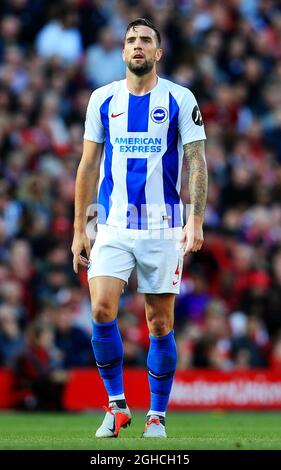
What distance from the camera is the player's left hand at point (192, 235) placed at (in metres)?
7.89

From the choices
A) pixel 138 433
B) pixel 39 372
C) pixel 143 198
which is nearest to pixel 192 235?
pixel 143 198

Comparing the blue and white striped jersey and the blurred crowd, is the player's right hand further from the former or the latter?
the blurred crowd

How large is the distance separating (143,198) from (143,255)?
15.1 inches

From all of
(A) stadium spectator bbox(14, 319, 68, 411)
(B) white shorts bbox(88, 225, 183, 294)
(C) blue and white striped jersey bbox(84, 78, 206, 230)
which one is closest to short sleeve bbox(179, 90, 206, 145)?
(C) blue and white striped jersey bbox(84, 78, 206, 230)

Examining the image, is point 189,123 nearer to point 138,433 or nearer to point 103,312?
point 103,312

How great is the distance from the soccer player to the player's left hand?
10 millimetres

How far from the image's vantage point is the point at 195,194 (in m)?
8.04

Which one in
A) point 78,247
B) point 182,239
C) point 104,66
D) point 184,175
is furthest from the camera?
point 104,66

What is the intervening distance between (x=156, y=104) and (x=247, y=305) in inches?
332
